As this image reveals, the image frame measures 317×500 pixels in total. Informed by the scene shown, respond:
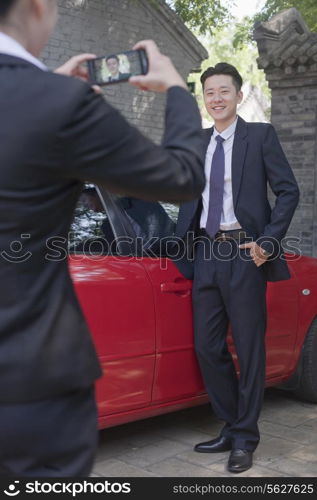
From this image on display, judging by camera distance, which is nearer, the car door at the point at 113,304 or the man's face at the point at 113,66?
the man's face at the point at 113,66

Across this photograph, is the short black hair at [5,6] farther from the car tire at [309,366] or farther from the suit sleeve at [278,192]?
the car tire at [309,366]

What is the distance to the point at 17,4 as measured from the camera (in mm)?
1296

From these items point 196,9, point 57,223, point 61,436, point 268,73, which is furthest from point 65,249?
point 196,9

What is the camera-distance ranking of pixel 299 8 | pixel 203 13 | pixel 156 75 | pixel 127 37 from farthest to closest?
pixel 127 37, pixel 203 13, pixel 299 8, pixel 156 75

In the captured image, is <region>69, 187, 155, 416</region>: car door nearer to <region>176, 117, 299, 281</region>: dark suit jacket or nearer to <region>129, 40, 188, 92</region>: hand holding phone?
<region>176, 117, 299, 281</region>: dark suit jacket

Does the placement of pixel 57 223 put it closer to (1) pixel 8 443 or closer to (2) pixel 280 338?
(1) pixel 8 443

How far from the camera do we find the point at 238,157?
346 cm

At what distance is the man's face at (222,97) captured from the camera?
353 centimetres

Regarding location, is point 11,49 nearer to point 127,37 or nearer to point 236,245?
point 236,245

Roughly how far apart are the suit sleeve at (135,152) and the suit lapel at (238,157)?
2.03m

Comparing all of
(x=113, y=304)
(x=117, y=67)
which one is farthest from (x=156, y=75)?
(x=113, y=304)

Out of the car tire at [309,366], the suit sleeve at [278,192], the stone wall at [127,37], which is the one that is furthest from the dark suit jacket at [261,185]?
the stone wall at [127,37]

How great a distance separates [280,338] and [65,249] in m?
2.82

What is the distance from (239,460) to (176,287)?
908 mm
